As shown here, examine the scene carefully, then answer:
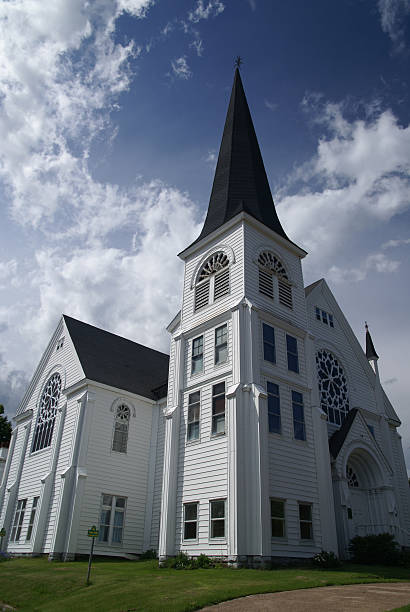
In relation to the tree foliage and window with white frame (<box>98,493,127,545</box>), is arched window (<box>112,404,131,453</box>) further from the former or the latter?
the tree foliage

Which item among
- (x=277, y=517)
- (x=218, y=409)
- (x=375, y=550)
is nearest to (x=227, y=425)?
(x=218, y=409)

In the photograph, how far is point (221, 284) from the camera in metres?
22.6

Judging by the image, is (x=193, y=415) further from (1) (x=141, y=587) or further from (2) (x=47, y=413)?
(2) (x=47, y=413)

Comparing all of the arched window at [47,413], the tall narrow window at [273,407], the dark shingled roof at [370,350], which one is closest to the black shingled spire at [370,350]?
the dark shingled roof at [370,350]

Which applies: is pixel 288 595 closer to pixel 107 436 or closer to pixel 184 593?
pixel 184 593

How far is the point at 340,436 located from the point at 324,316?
754cm

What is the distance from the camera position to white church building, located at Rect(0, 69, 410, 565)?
17766mm

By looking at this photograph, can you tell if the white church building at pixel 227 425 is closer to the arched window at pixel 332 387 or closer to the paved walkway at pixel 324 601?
the arched window at pixel 332 387

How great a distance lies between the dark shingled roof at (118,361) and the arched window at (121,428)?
→ 117 centimetres

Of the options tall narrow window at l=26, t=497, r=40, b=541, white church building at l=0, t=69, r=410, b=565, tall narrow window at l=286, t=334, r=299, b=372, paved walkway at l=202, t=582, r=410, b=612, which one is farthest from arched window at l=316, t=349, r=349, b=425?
tall narrow window at l=26, t=497, r=40, b=541

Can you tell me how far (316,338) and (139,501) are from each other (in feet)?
41.7

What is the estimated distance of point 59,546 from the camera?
2089cm

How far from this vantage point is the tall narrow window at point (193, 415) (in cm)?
1986

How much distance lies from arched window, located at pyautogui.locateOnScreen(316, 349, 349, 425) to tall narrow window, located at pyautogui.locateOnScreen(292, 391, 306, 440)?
3329 millimetres
